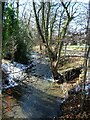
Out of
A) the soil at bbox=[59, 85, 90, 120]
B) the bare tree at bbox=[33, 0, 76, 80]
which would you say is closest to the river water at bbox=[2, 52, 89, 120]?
the soil at bbox=[59, 85, 90, 120]

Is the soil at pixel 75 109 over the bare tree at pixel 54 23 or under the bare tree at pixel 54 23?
under

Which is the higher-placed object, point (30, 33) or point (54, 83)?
point (30, 33)

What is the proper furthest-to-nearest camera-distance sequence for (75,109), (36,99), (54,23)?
(54,23)
(36,99)
(75,109)

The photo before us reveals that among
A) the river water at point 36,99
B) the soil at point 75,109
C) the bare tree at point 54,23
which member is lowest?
the river water at point 36,99

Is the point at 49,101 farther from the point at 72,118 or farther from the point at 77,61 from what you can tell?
the point at 77,61

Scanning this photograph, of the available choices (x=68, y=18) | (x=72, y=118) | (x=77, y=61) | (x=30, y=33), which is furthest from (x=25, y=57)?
(x=72, y=118)

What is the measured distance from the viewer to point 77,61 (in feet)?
26.6

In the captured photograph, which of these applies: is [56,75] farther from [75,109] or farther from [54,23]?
[75,109]

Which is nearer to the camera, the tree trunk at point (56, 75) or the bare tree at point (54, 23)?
the bare tree at point (54, 23)

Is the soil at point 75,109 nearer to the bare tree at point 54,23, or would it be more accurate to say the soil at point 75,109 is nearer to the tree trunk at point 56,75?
the bare tree at point 54,23

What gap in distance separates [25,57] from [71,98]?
4474 millimetres

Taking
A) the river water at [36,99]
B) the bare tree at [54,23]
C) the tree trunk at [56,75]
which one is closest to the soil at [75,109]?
the river water at [36,99]

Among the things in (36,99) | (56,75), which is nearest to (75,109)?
(36,99)

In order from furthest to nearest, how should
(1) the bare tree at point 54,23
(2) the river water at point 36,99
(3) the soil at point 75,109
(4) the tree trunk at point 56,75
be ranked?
(4) the tree trunk at point 56,75
(1) the bare tree at point 54,23
(2) the river water at point 36,99
(3) the soil at point 75,109
